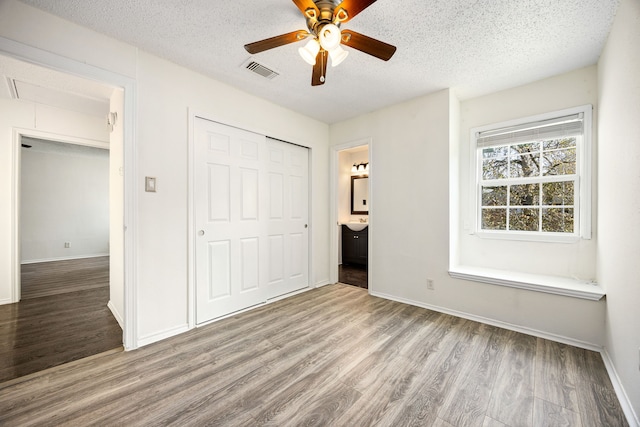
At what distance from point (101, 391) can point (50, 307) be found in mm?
2313

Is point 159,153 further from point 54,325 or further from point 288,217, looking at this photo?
point 54,325

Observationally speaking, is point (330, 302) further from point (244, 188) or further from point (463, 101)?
point (463, 101)

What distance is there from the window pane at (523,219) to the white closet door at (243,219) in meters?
2.57

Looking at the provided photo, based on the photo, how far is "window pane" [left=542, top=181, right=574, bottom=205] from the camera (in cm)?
257

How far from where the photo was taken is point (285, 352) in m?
2.11

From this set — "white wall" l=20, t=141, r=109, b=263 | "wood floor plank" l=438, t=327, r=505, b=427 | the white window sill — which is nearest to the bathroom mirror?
the white window sill

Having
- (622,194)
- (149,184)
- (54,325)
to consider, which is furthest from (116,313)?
(622,194)

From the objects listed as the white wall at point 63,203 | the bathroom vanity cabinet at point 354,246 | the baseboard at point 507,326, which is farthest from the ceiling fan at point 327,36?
the white wall at point 63,203

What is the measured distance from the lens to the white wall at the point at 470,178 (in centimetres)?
246

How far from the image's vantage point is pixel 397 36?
2012mm

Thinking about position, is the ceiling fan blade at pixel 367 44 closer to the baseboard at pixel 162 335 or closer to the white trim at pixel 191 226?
the white trim at pixel 191 226

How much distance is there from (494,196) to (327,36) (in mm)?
2657

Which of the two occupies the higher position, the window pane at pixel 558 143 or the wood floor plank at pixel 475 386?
the window pane at pixel 558 143

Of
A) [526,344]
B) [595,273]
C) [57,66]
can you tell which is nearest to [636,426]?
[526,344]
